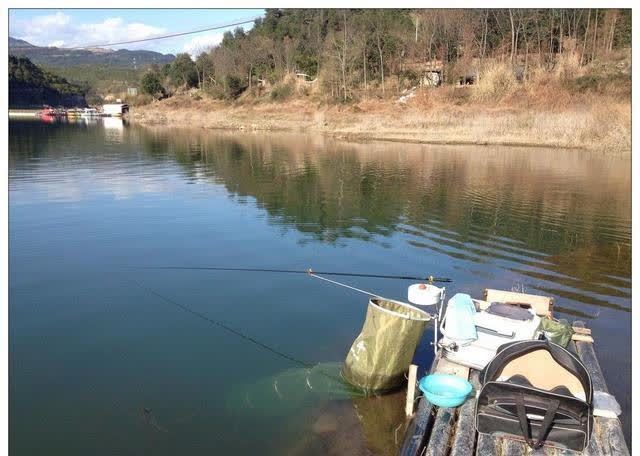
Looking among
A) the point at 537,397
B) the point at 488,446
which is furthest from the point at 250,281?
the point at 537,397

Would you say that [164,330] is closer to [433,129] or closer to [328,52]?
[433,129]

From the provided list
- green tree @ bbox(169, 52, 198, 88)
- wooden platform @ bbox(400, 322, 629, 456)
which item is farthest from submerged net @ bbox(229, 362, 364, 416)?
green tree @ bbox(169, 52, 198, 88)

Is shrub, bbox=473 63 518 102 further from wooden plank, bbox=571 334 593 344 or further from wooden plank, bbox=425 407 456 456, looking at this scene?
wooden plank, bbox=425 407 456 456

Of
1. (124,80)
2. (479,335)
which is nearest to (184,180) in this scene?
(479,335)

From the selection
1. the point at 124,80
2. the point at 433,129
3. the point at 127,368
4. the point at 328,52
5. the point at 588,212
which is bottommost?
the point at 127,368

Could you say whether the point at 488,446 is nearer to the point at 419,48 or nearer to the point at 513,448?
the point at 513,448

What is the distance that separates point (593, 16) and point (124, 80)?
12949 centimetres

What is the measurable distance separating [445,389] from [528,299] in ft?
8.52

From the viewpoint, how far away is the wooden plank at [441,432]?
15.8ft

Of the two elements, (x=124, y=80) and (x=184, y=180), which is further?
(x=124, y=80)

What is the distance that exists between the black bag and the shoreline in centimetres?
2772

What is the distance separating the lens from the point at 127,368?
7.34m

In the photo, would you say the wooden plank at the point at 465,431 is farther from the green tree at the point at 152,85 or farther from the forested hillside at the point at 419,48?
the green tree at the point at 152,85

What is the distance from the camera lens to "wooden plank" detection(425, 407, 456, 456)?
4.80m
